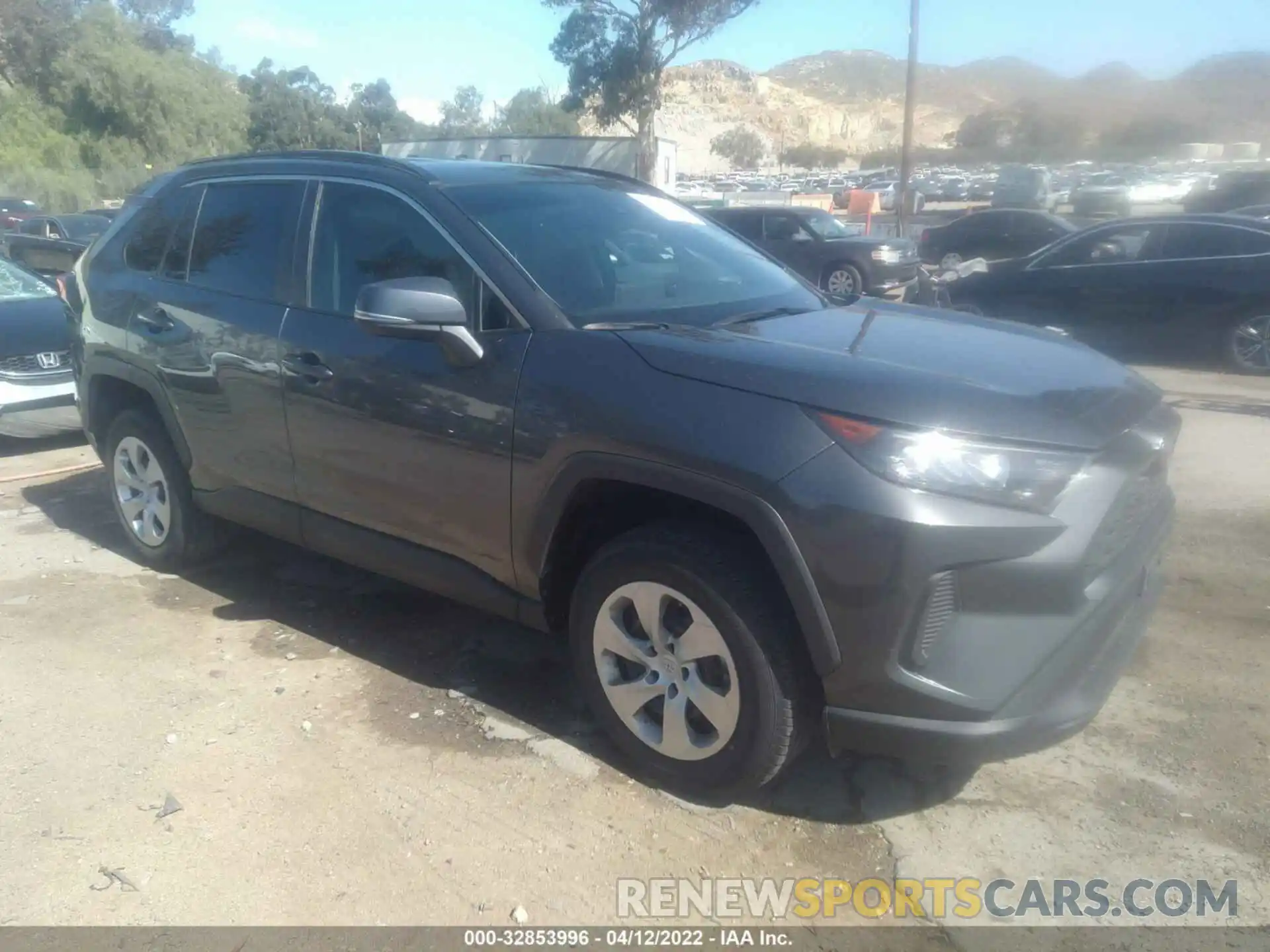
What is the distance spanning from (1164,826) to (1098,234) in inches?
353

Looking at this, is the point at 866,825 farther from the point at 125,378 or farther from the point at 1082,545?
the point at 125,378

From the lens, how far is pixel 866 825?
A: 10.2ft

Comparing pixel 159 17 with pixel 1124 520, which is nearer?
pixel 1124 520

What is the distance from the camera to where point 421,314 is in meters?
3.27

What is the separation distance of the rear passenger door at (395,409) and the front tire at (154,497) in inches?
42.2

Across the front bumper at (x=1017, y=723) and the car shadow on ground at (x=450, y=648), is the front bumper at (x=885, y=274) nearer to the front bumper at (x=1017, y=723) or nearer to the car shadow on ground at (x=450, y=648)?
the car shadow on ground at (x=450, y=648)

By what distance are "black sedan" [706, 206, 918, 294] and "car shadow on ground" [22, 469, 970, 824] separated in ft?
38.0

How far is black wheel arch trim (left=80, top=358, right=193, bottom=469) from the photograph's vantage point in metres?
4.68

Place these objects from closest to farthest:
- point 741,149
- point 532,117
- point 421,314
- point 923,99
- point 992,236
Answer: point 421,314 → point 992,236 → point 532,117 → point 923,99 → point 741,149

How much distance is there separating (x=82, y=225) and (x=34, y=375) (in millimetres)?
12274

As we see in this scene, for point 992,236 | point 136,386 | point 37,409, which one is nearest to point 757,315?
point 136,386

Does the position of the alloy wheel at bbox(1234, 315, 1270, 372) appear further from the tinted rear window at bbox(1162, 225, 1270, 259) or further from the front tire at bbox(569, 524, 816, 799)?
the front tire at bbox(569, 524, 816, 799)

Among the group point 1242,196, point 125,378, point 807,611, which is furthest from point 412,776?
→ point 1242,196

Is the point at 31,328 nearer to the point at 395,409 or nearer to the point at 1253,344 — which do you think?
the point at 395,409
